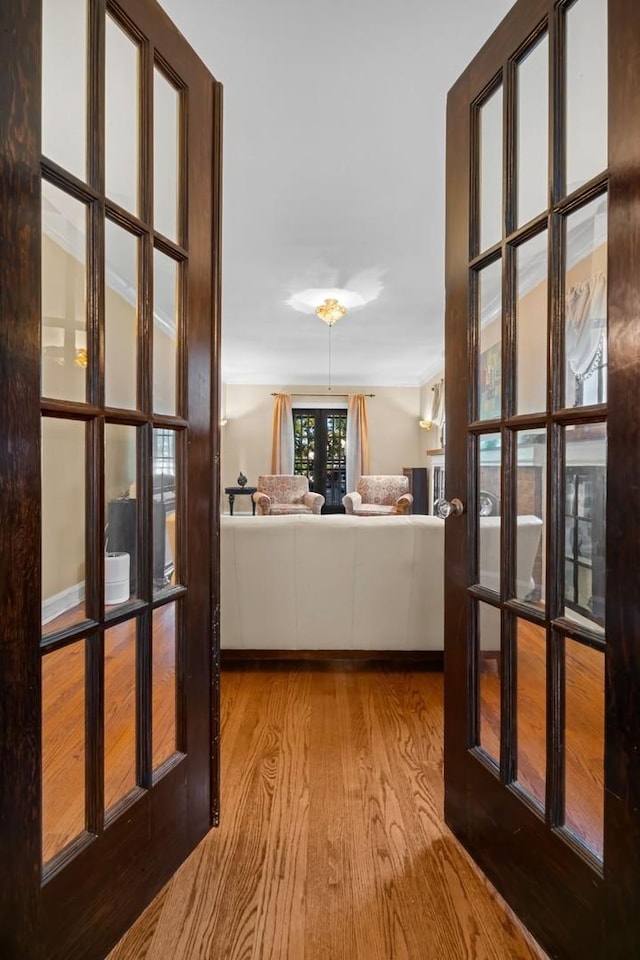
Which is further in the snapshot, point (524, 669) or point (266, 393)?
point (266, 393)

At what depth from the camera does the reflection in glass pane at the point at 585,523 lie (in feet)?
2.94

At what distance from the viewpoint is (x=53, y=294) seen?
0.88m

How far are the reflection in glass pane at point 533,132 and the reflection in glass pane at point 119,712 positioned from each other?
1318 mm

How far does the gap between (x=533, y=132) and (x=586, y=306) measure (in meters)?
0.45

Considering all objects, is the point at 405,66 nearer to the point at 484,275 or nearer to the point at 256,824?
the point at 484,275

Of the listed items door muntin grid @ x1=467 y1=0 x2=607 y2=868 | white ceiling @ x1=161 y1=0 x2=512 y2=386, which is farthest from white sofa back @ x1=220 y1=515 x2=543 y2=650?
white ceiling @ x1=161 y1=0 x2=512 y2=386

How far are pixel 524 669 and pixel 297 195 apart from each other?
108 inches

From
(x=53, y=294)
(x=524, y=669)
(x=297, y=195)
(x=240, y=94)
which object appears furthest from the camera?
(x=297, y=195)

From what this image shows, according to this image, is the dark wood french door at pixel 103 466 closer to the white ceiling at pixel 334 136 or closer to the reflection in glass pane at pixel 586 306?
the white ceiling at pixel 334 136

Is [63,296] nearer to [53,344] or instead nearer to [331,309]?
[53,344]

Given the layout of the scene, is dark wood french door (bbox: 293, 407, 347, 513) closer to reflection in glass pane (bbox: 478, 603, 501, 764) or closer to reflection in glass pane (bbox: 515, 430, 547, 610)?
reflection in glass pane (bbox: 478, 603, 501, 764)

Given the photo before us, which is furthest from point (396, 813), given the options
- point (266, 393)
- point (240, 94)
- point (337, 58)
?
point (266, 393)

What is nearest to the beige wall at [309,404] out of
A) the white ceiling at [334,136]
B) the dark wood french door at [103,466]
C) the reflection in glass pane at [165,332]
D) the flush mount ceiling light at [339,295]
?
the white ceiling at [334,136]

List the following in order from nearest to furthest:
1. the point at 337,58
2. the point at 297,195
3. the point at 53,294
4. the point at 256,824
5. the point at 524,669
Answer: the point at 53,294 → the point at 524,669 → the point at 256,824 → the point at 337,58 → the point at 297,195
